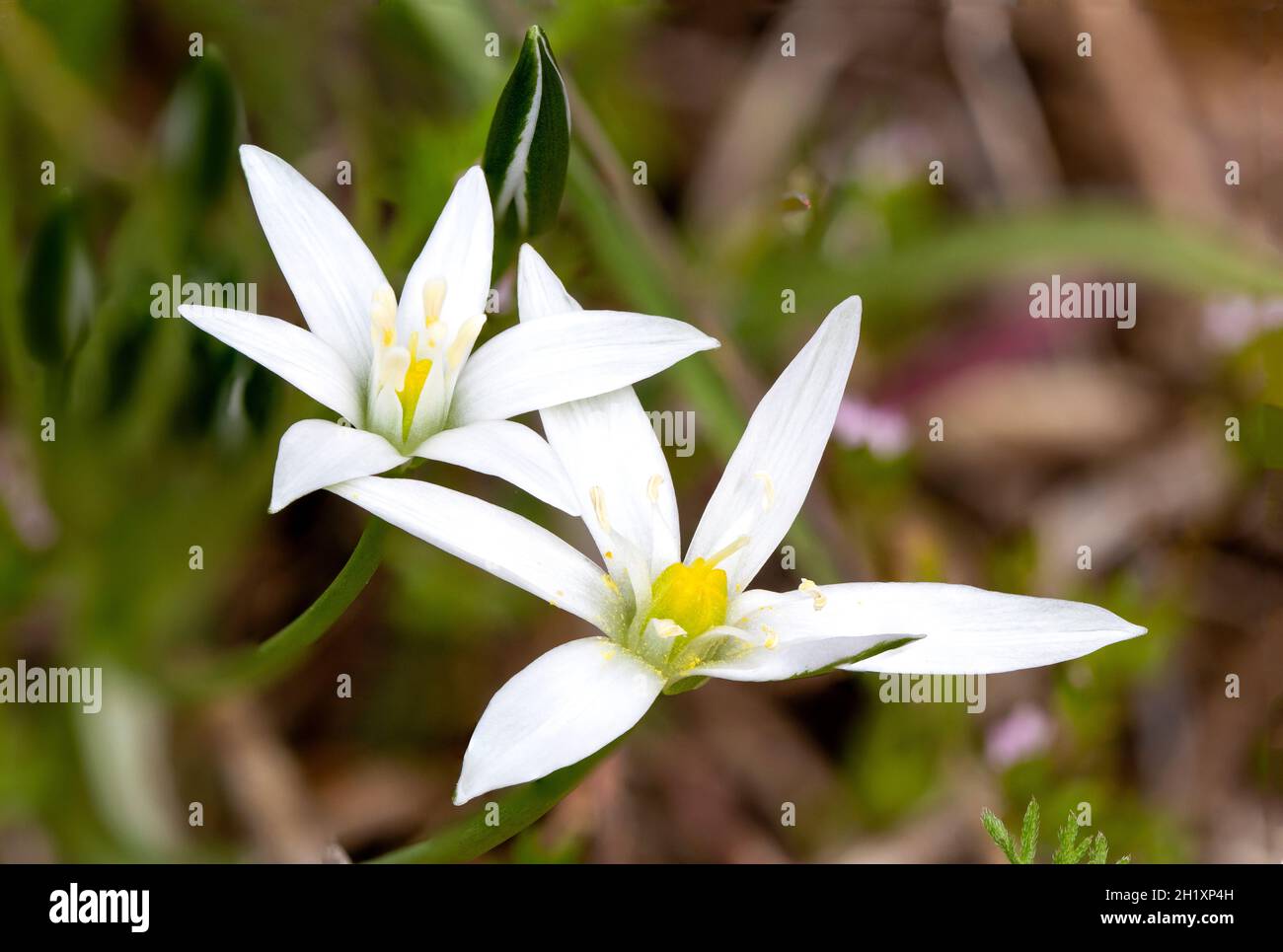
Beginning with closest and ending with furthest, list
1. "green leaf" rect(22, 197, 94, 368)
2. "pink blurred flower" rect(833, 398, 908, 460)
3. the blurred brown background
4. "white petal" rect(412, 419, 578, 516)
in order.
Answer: "white petal" rect(412, 419, 578, 516) < "green leaf" rect(22, 197, 94, 368) < the blurred brown background < "pink blurred flower" rect(833, 398, 908, 460)

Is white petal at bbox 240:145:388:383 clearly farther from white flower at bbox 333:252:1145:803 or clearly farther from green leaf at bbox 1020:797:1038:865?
green leaf at bbox 1020:797:1038:865

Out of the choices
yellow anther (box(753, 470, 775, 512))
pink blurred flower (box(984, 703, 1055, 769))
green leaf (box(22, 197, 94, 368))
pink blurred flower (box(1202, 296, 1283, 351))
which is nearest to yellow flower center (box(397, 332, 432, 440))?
yellow anther (box(753, 470, 775, 512))

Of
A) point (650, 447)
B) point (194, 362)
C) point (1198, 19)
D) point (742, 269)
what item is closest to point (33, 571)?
point (194, 362)

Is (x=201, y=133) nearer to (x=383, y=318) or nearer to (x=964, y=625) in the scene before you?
(x=383, y=318)

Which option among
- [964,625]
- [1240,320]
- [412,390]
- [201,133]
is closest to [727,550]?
[964,625]

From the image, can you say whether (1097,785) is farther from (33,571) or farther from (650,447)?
(33,571)

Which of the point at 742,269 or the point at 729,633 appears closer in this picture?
the point at 729,633
